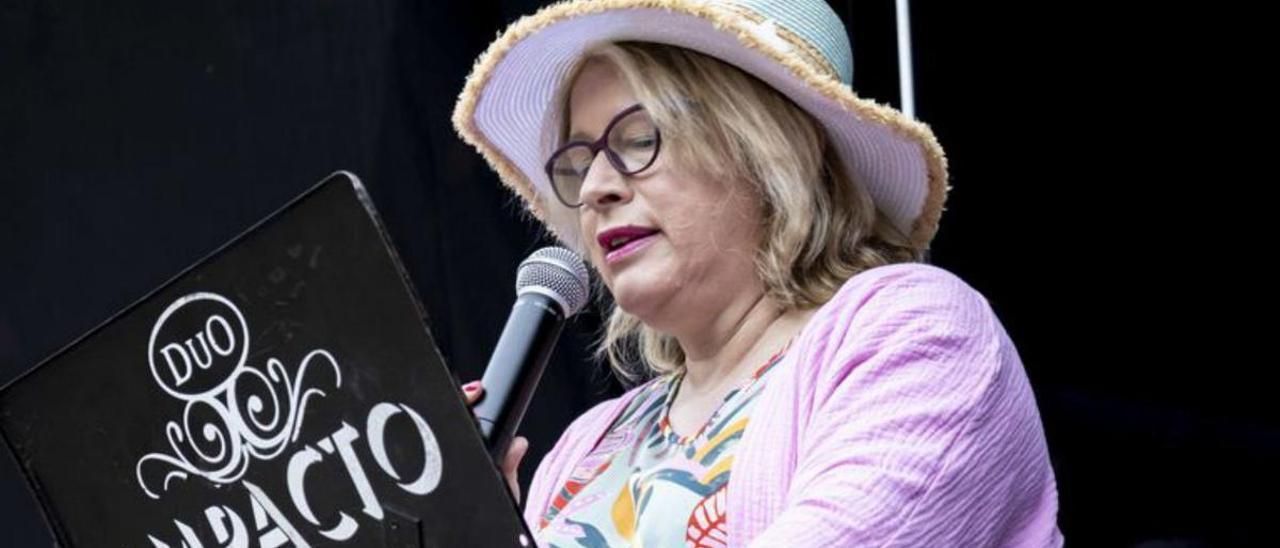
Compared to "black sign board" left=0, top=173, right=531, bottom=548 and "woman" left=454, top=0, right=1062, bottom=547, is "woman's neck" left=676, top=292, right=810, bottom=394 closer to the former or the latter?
"woman" left=454, top=0, right=1062, bottom=547

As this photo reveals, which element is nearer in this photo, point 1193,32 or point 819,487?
point 819,487

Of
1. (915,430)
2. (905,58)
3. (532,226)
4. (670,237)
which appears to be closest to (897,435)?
(915,430)

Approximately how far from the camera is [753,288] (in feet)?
5.98

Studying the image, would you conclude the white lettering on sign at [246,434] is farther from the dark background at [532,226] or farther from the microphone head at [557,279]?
the dark background at [532,226]

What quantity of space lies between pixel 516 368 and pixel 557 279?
13cm

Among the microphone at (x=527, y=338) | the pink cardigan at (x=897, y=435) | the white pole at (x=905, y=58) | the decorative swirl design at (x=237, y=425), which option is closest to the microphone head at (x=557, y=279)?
the microphone at (x=527, y=338)

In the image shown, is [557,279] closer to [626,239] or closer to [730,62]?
[626,239]

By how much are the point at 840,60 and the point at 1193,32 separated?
1.71 feet

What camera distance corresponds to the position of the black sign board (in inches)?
48.7

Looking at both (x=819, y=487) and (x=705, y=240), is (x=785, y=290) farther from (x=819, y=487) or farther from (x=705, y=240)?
(x=819, y=487)

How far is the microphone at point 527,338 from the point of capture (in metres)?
1.61

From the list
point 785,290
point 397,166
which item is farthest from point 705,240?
point 397,166

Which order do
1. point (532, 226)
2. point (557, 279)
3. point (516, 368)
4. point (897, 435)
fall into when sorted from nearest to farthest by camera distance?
point (897, 435)
point (516, 368)
point (557, 279)
point (532, 226)

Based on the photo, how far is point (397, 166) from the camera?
8.51 feet
